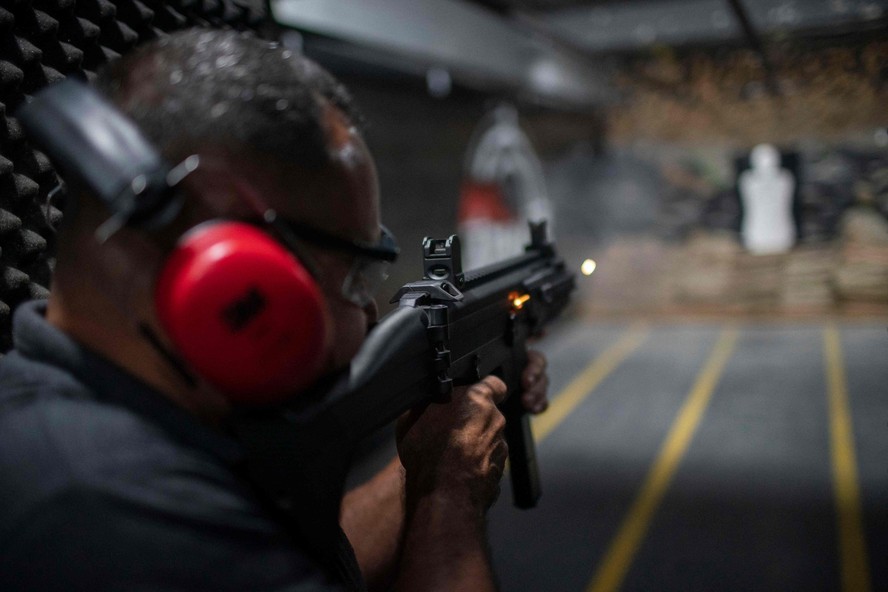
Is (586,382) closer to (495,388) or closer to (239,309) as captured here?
(495,388)

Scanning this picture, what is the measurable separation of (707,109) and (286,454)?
8039 millimetres

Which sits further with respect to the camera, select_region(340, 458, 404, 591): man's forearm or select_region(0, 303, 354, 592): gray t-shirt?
select_region(340, 458, 404, 591): man's forearm

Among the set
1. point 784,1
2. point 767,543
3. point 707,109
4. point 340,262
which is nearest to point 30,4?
point 340,262

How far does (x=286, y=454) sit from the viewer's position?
26.5 inches

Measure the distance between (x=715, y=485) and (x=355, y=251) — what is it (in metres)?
2.81

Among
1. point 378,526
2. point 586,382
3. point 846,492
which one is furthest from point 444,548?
point 586,382

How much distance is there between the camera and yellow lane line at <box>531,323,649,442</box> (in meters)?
4.12

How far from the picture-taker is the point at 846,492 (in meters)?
2.67

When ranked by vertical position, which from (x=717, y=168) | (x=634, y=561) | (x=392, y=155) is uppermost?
(x=392, y=155)

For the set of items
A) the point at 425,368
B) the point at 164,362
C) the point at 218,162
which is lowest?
the point at 425,368

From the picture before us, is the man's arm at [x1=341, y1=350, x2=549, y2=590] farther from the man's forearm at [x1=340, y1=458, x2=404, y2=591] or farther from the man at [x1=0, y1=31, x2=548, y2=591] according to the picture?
the man at [x1=0, y1=31, x2=548, y2=591]

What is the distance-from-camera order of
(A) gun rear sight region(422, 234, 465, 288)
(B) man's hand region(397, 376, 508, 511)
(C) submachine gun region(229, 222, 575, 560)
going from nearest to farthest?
(C) submachine gun region(229, 222, 575, 560) → (B) man's hand region(397, 376, 508, 511) → (A) gun rear sight region(422, 234, 465, 288)

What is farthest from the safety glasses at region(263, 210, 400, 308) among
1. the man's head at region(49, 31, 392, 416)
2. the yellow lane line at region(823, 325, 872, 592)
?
the yellow lane line at region(823, 325, 872, 592)

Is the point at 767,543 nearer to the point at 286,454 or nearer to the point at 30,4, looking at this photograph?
the point at 286,454
